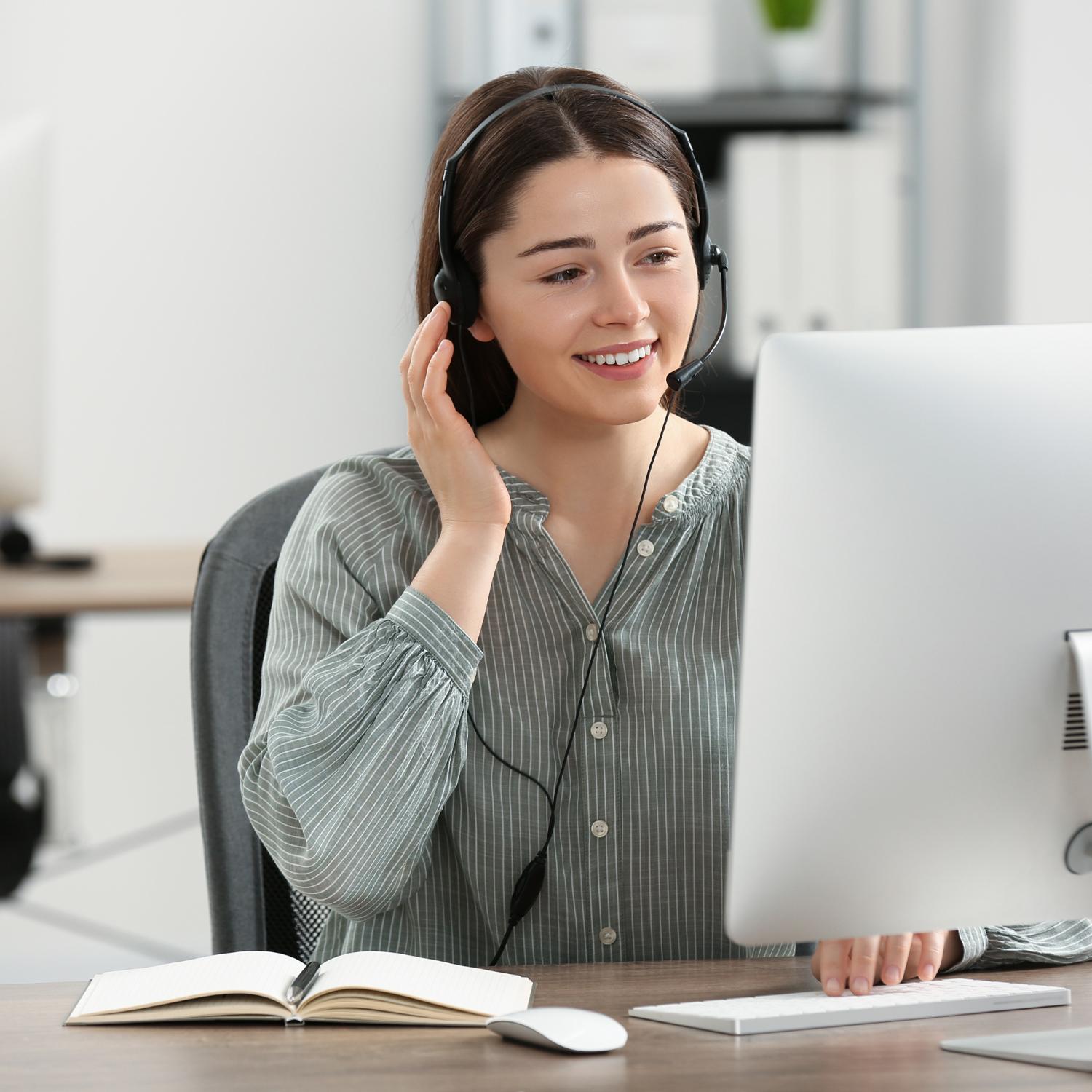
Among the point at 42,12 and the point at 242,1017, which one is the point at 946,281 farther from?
the point at 242,1017

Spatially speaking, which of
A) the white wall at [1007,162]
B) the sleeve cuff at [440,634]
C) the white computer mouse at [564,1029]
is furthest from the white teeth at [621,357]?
the white wall at [1007,162]

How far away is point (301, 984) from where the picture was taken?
3.02 feet

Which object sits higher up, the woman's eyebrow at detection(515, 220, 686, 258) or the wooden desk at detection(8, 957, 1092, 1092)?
the woman's eyebrow at detection(515, 220, 686, 258)

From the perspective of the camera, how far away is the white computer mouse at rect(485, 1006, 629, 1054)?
2.71 feet

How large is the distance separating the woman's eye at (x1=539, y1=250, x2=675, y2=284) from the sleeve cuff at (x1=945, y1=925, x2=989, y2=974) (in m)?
0.57

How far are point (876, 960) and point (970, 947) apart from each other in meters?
0.11

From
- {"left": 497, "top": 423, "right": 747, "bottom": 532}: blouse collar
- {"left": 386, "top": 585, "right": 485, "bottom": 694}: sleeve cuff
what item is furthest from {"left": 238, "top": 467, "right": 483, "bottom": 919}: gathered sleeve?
{"left": 497, "top": 423, "right": 747, "bottom": 532}: blouse collar

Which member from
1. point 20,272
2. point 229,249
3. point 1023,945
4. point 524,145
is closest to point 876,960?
point 1023,945

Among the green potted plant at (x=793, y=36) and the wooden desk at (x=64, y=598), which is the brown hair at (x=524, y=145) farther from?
the green potted plant at (x=793, y=36)

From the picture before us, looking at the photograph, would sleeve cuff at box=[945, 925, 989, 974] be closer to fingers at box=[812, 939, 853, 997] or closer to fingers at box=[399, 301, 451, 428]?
fingers at box=[812, 939, 853, 997]

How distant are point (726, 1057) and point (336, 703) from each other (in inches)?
17.3

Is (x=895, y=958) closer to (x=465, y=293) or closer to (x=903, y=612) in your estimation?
(x=903, y=612)

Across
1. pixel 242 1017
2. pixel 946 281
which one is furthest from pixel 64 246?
pixel 242 1017

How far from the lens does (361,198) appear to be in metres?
3.33
